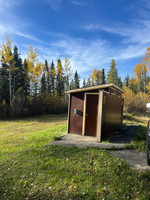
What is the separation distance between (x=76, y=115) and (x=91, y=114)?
853 mm

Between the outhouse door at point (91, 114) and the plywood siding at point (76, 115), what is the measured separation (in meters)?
0.33

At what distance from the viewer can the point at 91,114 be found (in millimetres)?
6496

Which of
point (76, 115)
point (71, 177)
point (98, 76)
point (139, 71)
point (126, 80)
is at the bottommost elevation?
point (71, 177)

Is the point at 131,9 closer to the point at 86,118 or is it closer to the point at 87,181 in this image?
the point at 86,118

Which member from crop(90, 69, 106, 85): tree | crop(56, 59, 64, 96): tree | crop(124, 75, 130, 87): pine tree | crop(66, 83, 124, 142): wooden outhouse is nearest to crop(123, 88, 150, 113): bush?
→ crop(66, 83, 124, 142): wooden outhouse

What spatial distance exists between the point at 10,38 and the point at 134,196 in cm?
1889

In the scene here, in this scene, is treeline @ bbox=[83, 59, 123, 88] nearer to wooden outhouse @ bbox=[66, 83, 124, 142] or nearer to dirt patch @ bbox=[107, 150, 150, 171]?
wooden outhouse @ bbox=[66, 83, 124, 142]

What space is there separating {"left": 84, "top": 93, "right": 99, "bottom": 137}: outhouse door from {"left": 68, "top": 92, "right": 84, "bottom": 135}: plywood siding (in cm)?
33

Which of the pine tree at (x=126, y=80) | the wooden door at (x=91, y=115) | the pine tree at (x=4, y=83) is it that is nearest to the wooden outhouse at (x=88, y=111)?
the wooden door at (x=91, y=115)

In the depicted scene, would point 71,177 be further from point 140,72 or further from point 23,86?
point 140,72

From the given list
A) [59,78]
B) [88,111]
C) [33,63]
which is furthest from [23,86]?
[88,111]

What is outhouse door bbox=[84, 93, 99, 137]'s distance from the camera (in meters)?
6.43

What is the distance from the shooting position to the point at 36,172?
11.0ft

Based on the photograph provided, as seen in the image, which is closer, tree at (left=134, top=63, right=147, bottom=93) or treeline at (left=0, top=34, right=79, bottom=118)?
treeline at (left=0, top=34, right=79, bottom=118)
